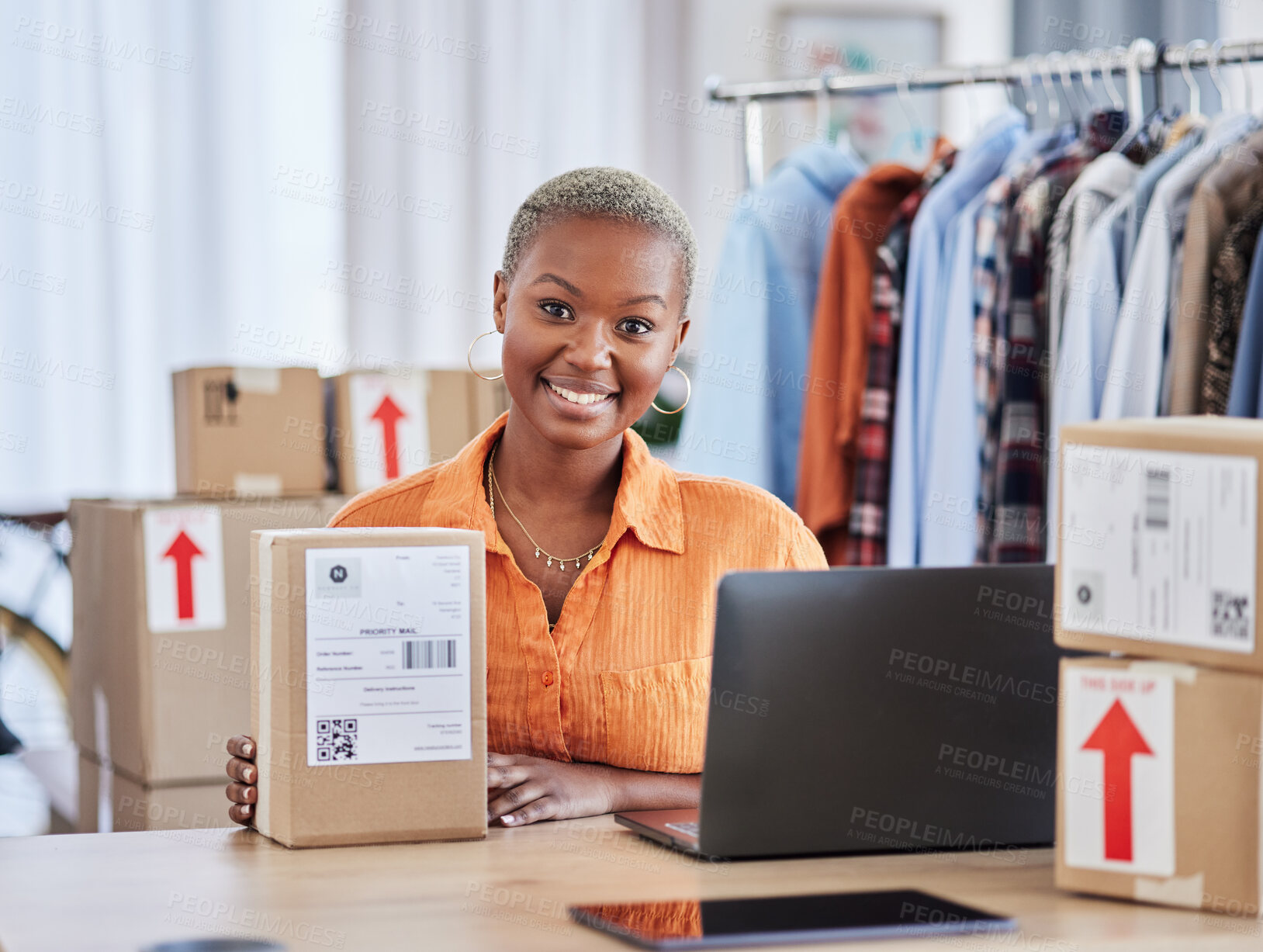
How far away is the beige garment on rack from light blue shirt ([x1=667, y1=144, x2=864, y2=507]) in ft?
2.44

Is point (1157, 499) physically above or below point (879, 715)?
above

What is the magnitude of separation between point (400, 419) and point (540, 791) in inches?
54.0

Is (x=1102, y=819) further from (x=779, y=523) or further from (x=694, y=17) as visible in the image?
(x=694, y=17)

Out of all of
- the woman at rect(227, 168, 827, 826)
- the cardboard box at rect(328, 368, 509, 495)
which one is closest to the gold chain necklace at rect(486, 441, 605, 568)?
the woman at rect(227, 168, 827, 826)

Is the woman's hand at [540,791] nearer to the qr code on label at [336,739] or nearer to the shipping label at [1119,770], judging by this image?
the qr code on label at [336,739]

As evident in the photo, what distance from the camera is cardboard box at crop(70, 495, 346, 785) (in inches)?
86.4

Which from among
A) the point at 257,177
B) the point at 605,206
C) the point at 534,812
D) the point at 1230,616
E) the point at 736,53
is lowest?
the point at 534,812

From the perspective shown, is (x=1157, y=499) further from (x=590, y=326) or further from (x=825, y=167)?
(x=825, y=167)

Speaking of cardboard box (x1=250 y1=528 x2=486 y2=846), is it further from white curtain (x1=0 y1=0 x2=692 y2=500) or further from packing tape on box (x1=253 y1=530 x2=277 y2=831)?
white curtain (x1=0 y1=0 x2=692 y2=500)

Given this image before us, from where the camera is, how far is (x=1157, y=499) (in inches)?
38.6

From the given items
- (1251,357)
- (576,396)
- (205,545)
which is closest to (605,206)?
(576,396)

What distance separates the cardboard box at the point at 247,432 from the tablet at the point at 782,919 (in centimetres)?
165

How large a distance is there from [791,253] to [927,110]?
166 cm

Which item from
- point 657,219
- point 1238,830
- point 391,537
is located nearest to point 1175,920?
point 1238,830
